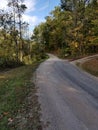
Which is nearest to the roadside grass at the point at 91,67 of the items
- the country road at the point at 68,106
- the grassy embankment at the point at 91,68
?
the grassy embankment at the point at 91,68

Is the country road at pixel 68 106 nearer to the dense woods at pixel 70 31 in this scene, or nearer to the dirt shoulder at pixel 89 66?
the dirt shoulder at pixel 89 66

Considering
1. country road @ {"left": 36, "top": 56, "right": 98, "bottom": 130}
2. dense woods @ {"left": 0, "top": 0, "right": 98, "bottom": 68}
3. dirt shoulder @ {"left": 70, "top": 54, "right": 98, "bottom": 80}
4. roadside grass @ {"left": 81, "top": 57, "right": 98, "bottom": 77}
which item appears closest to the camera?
country road @ {"left": 36, "top": 56, "right": 98, "bottom": 130}

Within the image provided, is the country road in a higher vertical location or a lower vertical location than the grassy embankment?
higher

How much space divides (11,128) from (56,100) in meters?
3.17

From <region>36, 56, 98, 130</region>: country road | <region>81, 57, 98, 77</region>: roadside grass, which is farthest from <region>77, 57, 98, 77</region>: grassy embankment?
<region>36, 56, 98, 130</region>: country road

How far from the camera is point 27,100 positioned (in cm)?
1132

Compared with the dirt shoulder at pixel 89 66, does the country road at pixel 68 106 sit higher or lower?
higher

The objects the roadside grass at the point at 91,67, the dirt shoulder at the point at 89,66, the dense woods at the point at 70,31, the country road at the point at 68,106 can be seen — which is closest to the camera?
the country road at the point at 68,106

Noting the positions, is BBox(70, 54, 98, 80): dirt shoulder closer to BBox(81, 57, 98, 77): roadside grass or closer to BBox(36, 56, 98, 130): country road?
BBox(81, 57, 98, 77): roadside grass

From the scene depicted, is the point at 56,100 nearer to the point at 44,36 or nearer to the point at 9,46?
the point at 9,46

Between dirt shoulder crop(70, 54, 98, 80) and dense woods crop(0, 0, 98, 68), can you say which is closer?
dirt shoulder crop(70, 54, 98, 80)

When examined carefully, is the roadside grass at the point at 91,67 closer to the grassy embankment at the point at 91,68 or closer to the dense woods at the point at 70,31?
the grassy embankment at the point at 91,68

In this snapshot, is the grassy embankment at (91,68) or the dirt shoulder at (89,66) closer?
the dirt shoulder at (89,66)

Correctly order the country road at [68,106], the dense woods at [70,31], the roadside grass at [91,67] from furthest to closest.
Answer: the dense woods at [70,31] < the roadside grass at [91,67] < the country road at [68,106]
